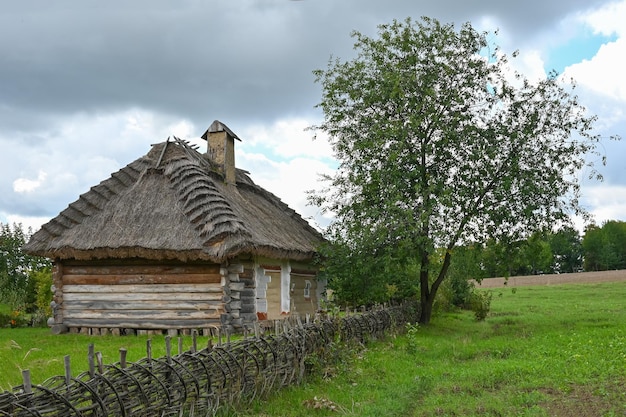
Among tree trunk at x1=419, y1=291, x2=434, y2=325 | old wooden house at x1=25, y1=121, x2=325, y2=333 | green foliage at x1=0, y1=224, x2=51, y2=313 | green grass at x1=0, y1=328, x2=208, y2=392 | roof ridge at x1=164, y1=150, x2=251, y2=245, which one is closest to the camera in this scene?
green grass at x1=0, y1=328, x2=208, y2=392

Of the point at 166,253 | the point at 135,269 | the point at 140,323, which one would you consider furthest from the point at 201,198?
the point at 140,323

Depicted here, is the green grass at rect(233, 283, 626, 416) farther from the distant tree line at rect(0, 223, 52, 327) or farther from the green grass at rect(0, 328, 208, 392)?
the distant tree line at rect(0, 223, 52, 327)

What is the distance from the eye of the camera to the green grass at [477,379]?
25.6ft

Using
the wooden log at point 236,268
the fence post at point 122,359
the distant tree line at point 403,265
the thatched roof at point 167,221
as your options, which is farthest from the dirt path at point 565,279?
the fence post at point 122,359

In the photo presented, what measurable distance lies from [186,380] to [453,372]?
5550 mm

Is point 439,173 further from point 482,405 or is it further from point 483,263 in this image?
point 482,405

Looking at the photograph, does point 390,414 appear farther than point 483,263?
No

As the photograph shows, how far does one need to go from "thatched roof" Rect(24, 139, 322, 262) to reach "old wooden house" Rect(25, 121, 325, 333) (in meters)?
0.03

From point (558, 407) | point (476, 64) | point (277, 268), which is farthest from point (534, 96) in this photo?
point (558, 407)

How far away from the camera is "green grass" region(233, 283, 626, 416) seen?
25.6 feet

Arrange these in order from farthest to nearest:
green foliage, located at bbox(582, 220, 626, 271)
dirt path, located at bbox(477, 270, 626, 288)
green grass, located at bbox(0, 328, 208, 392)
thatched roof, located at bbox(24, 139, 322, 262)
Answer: green foliage, located at bbox(582, 220, 626, 271) < dirt path, located at bbox(477, 270, 626, 288) < thatched roof, located at bbox(24, 139, 322, 262) < green grass, located at bbox(0, 328, 208, 392)

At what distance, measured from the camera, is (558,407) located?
7.85 meters

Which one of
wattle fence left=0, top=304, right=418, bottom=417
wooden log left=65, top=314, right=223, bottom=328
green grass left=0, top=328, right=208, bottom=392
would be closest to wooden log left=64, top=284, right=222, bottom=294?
wooden log left=65, top=314, right=223, bottom=328

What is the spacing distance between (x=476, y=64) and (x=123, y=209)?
11263 mm
